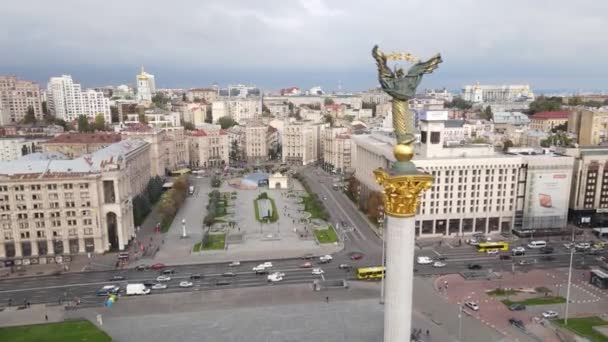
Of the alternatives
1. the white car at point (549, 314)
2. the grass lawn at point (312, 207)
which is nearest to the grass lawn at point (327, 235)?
the grass lawn at point (312, 207)

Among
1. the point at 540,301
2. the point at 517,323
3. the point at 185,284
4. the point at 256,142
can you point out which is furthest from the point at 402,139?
the point at 256,142

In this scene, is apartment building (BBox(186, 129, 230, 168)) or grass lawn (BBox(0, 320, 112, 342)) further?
apartment building (BBox(186, 129, 230, 168))

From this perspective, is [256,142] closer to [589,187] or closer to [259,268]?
[259,268]

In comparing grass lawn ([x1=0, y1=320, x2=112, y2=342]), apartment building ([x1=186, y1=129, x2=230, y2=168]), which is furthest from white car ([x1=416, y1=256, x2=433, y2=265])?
apartment building ([x1=186, y1=129, x2=230, y2=168])

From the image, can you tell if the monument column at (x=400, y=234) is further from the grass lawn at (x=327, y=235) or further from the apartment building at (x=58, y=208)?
the apartment building at (x=58, y=208)

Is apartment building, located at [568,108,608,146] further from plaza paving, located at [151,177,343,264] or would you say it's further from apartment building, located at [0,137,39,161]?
apartment building, located at [0,137,39,161]
